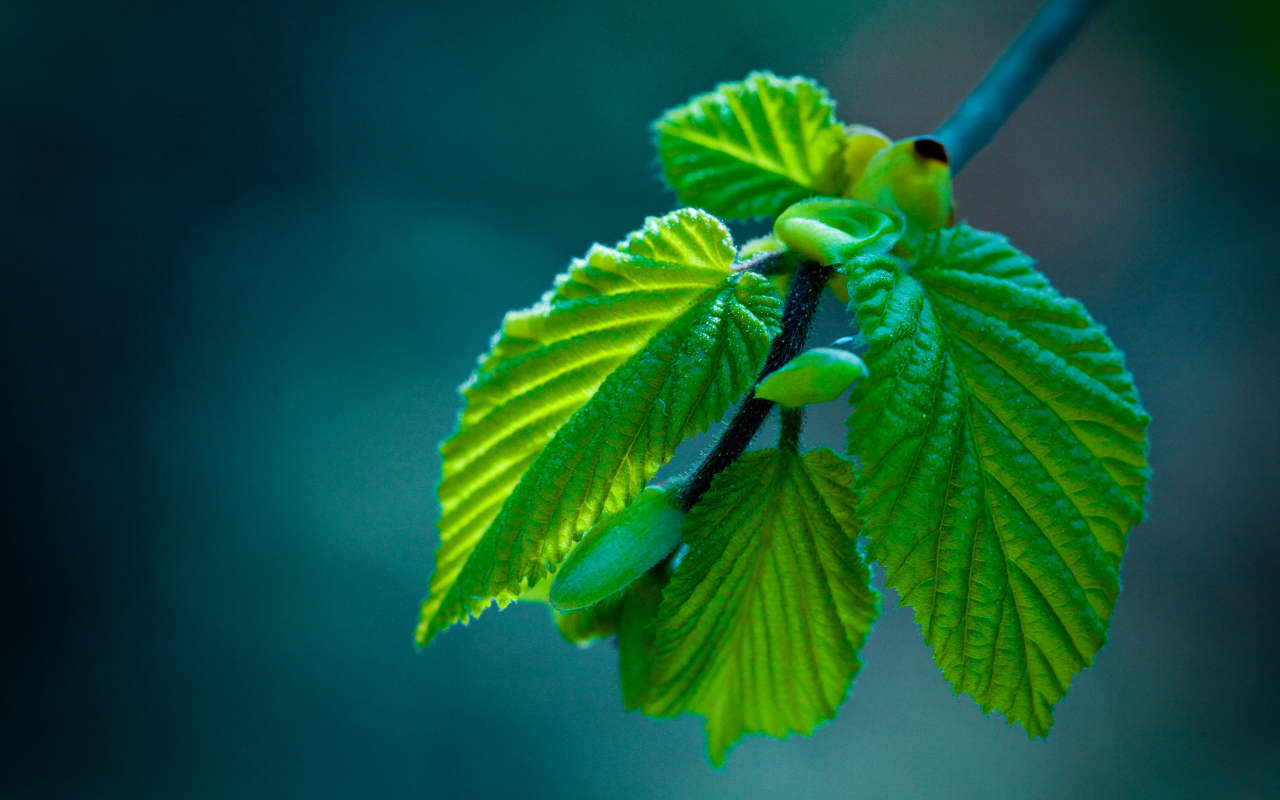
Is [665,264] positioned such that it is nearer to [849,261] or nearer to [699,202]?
[849,261]

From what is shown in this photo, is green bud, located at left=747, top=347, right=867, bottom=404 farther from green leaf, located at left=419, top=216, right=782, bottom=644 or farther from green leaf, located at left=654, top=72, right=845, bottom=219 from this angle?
green leaf, located at left=654, top=72, right=845, bottom=219

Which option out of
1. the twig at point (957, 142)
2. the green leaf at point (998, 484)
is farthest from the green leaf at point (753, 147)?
the green leaf at point (998, 484)

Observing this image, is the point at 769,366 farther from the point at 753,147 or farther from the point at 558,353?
the point at 753,147

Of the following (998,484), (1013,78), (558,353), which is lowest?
(998,484)

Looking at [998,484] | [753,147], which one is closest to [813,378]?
[998,484]

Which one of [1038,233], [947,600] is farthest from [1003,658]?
[1038,233]

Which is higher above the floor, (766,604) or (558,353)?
(558,353)

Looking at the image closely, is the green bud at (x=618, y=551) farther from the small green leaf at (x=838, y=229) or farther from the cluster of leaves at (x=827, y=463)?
the small green leaf at (x=838, y=229)

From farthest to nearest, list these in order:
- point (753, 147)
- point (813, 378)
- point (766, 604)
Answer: point (753, 147) → point (766, 604) → point (813, 378)
